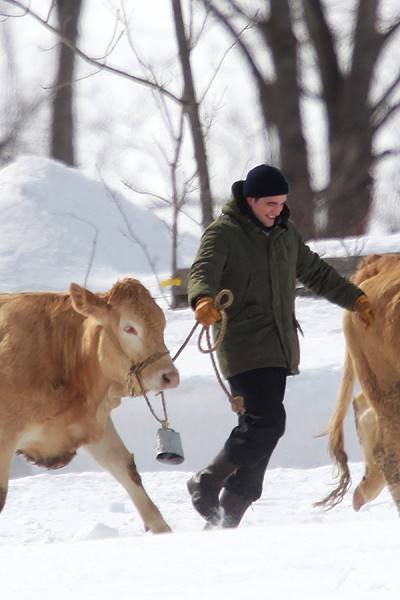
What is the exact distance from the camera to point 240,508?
→ 21.3ft

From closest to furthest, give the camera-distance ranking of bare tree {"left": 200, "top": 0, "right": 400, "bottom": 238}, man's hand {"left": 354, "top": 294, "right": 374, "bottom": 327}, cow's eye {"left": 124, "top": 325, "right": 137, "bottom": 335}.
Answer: man's hand {"left": 354, "top": 294, "right": 374, "bottom": 327} → cow's eye {"left": 124, "top": 325, "right": 137, "bottom": 335} → bare tree {"left": 200, "top": 0, "right": 400, "bottom": 238}

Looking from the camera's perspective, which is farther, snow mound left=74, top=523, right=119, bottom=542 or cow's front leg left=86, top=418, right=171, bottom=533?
cow's front leg left=86, top=418, right=171, bottom=533

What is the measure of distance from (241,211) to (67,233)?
35.3ft

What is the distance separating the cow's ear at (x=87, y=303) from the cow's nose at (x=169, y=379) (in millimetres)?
469

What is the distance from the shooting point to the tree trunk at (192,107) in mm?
13781

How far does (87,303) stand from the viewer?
6738 millimetres

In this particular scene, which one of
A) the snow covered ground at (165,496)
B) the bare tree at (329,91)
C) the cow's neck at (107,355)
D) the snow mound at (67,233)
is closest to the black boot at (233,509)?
the snow covered ground at (165,496)

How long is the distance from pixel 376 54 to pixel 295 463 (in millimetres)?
10576

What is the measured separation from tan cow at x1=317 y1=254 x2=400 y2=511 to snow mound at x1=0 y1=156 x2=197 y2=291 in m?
8.44

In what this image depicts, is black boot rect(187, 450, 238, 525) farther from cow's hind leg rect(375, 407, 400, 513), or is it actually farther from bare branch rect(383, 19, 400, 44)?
bare branch rect(383, 19, 400, 44)

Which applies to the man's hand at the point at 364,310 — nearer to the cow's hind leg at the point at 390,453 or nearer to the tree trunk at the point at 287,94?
the cow's hind leg at the point at 390,453

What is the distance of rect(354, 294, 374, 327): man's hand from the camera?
6367mm

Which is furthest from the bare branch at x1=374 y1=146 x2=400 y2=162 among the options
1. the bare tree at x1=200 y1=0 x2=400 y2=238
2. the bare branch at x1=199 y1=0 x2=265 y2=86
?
the bare branch at x1=199 y1=0 x2=265 y2=86

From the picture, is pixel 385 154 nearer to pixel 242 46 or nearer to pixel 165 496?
pixel 242 46
